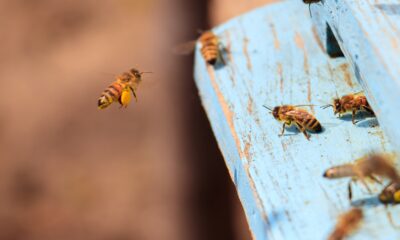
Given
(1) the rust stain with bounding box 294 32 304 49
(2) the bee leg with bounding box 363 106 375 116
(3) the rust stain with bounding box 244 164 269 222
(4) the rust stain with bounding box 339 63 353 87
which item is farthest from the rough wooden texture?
(1) the rust stain with bounding box 294 32 304 49

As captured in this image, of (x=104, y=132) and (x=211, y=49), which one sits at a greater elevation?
(x=104, y=132)

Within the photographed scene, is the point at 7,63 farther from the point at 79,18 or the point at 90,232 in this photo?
the point at 90,232

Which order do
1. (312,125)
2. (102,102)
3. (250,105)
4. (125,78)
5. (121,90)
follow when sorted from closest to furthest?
(312,125) < (250,105) < (102,102) < (121,90) < (125,78)

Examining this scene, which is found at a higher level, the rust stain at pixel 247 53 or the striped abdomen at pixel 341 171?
the rust stain at pixel 247 53

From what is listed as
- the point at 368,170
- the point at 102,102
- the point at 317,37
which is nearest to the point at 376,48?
the point at 368,170

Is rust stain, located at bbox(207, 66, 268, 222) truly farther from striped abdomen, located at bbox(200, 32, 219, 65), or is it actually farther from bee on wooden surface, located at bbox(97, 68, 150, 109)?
bee on wooden surface, located at bbox(97, 68, 150, 109)

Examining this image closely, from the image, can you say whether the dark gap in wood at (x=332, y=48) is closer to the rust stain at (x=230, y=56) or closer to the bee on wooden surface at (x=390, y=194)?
the rust stain at (x=230, y=56)

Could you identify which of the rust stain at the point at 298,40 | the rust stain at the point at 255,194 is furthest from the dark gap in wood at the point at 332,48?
the rust stain at the point at 255,194

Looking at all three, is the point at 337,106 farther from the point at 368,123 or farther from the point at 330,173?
the point at 330,173
